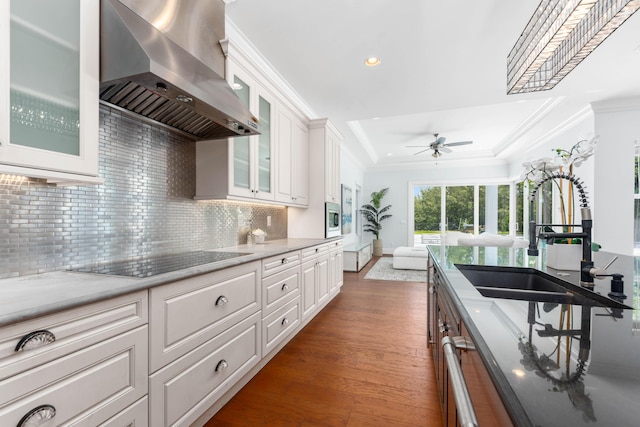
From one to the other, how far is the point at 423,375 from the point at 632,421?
1960mm

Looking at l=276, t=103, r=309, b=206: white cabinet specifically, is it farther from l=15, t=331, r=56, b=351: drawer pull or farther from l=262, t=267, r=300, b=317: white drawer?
l=15, t=331, r=56, b=351: drawer pull

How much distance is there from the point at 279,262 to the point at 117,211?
1.17 m

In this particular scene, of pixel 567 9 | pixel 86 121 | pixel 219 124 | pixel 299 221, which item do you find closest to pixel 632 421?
pixel 567 9

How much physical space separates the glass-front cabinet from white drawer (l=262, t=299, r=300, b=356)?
1.03 m

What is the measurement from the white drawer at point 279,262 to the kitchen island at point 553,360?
146 cm

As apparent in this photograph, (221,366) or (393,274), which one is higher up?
(221,366)

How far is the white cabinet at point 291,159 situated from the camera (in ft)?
10.1

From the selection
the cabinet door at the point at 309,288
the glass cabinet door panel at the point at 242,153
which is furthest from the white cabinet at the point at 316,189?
the glass cabinet door panel at the point at 242,153

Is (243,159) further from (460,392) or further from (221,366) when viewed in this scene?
(460,392)

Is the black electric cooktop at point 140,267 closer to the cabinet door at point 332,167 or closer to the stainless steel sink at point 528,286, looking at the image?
the stainless steel sink at point 528,286

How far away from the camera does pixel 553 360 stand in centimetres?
53

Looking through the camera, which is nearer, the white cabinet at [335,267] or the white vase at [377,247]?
the white cabinet at [335,267]

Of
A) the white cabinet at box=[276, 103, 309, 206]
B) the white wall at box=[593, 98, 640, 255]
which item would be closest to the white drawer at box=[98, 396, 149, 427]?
the white cabinet at box=[276, 103, 309, 206]

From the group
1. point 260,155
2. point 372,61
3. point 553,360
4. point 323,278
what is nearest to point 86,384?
point 553,360
